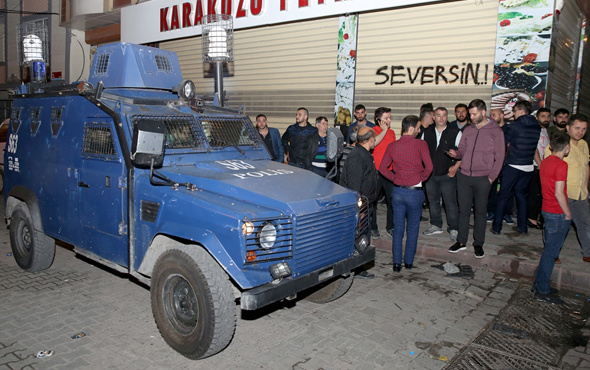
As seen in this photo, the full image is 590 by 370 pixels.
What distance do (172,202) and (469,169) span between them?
451 centimetres

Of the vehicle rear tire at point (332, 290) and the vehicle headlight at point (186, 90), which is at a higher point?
the vehicle headlight at point (186, 90)

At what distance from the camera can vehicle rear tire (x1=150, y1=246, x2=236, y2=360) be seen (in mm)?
3617

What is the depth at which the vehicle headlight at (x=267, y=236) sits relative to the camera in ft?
11.7

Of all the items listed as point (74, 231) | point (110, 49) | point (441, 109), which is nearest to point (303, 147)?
point (441, 109)

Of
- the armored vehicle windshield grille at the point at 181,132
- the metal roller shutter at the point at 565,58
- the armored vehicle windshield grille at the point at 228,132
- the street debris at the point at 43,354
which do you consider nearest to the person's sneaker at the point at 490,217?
the metal roller shutter at the point at 565,58

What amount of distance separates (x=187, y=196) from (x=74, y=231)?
217 cm

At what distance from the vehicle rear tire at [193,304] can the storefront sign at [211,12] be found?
8.05m

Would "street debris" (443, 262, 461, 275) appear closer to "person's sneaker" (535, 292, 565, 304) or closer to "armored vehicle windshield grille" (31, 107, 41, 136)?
"person's sneaker" (535, 292, 565, 304)

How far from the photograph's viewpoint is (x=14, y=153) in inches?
247

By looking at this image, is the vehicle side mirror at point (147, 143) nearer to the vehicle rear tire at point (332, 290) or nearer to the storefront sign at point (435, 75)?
the vehicle rear tire at point (332, 290)

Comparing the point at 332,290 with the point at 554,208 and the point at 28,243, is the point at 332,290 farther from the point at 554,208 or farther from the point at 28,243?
the point at 28,243

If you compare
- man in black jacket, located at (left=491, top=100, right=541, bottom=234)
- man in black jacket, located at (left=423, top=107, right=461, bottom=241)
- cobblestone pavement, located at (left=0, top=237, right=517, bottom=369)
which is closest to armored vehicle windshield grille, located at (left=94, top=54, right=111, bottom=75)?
cobblestone pavement, located at (left=0, top=237, right=517, bottom=369)

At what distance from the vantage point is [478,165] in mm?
6391

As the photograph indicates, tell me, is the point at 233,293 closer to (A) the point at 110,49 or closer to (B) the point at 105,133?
(B) the point at 105,133
